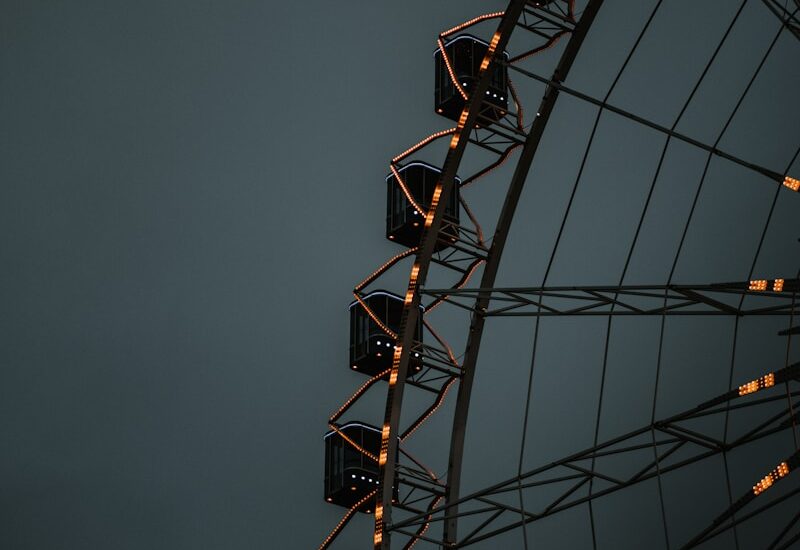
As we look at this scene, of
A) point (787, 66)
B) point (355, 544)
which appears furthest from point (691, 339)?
point (355, 544)

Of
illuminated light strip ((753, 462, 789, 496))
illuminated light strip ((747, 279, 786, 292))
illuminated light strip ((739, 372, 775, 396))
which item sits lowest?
illuminated light strip ((753, 462, 789, 496))

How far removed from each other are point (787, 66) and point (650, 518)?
101 ft

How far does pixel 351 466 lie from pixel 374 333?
3497 millimetres

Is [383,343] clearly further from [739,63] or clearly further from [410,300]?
[739,63]

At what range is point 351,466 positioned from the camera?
1172 inches

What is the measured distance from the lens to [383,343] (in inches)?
1145

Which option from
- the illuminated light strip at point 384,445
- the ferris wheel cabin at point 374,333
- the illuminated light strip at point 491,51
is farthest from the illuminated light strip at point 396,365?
the illuminated light strip at point 491,51

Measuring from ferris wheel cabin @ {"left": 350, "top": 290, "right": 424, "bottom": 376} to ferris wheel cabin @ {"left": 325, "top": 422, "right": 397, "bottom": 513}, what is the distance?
182 centimetres

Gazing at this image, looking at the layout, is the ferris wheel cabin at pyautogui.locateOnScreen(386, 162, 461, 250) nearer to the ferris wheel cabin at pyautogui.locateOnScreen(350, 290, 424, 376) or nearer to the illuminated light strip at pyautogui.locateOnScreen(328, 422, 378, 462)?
the ferris wheel cabin at pyautogui.locateOnScreen(350, 290, 424, 376)

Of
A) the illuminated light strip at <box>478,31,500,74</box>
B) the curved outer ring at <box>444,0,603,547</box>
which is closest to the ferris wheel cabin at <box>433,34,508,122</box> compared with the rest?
the illuminated light strip at <box>478,31,500,74</box>

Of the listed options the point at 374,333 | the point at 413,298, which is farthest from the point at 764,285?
the point at 374,333

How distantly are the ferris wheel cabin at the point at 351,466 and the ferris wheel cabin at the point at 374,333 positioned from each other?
1825 millimetres

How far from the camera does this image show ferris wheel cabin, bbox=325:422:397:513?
2919 centimetres

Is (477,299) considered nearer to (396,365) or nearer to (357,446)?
(396,365)
